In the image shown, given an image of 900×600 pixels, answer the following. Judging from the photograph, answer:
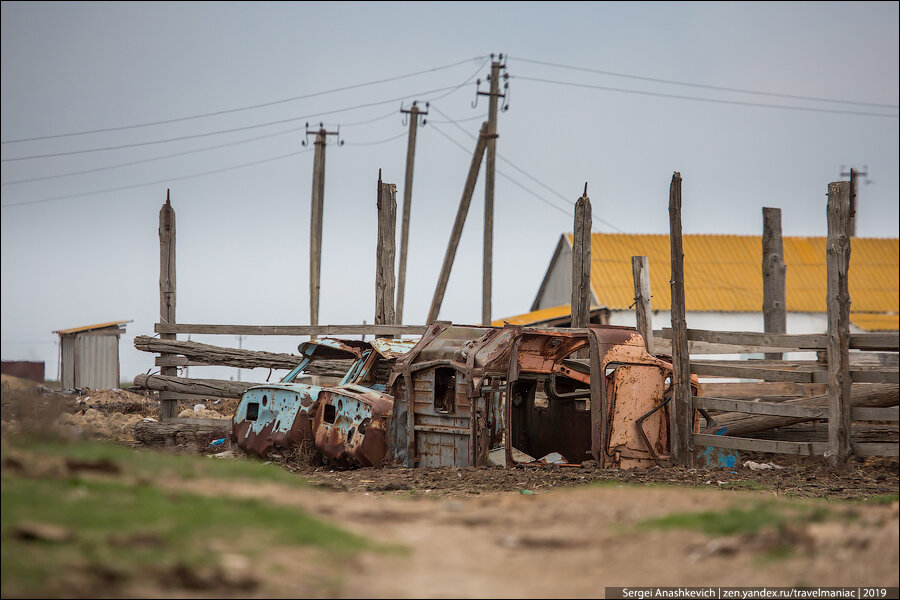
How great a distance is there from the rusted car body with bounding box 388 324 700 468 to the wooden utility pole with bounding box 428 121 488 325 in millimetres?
8735

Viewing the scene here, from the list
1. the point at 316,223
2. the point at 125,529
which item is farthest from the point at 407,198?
the point at 125,529

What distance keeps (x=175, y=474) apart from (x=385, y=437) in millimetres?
5474

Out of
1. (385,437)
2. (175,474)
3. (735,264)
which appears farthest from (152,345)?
(735,264)

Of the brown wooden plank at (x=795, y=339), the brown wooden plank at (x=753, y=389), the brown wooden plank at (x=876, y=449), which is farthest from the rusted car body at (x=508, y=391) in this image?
the brown wooden plank at (x=753, y=389)

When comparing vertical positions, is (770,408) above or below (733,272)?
below

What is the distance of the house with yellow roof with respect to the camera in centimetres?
3250

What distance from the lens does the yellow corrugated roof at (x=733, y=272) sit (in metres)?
33.6

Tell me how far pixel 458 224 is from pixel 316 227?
242 inches

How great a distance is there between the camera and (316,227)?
1078 inches

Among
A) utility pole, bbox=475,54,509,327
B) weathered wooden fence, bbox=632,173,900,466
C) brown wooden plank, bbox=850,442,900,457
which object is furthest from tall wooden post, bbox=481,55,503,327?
brown wooden plank, bbox=850,442,900,457

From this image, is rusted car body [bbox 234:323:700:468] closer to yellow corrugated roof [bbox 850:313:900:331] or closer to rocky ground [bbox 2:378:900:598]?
rocky ground [bbox 2:378:900:598]

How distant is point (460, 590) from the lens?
446 cm

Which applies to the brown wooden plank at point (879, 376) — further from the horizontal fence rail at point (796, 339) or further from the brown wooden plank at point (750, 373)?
the brown wooden plank at point (750, 373)

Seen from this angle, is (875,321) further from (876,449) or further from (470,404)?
(470,404)
